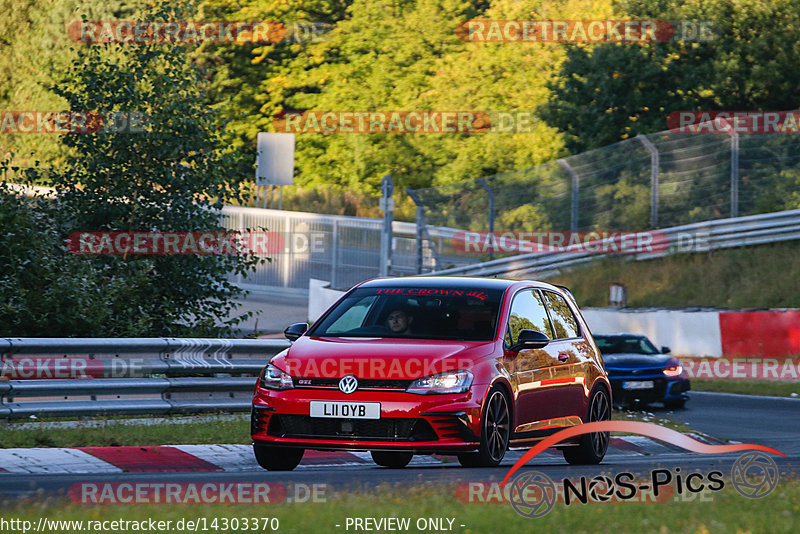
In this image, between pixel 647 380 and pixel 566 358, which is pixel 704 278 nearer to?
pixel 647 380

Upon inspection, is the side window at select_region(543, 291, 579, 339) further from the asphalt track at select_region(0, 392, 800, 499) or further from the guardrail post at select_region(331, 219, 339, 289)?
the guardrail post at select_region(331, 219, 339, 289)

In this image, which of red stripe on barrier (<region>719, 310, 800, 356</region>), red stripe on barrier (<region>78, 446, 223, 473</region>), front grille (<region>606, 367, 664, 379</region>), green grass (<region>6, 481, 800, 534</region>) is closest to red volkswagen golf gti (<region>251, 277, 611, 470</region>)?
red stripe on barrier (<region>78, 446, 223, 473</region>)

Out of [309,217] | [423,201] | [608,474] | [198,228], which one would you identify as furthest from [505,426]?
[309,217]

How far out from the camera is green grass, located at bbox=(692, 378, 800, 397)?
23.2 metres

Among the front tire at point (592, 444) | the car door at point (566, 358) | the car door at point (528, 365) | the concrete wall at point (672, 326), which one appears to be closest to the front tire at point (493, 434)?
the car door at point (528, 365)

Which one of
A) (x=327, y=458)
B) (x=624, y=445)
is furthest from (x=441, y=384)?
(x=624, y=445)

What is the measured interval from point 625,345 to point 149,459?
12110 millimetres

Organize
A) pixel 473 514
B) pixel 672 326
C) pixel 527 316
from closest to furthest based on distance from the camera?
pixel 473 514 < pixel 527 316 < pixel 672 326

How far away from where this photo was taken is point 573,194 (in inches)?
1224

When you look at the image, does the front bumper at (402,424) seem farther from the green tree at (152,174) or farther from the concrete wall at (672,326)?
the concrete wall at (672,326)

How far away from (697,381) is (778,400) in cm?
348

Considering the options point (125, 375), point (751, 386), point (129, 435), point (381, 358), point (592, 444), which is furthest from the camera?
point (751, 386)

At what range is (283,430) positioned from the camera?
1028 cm

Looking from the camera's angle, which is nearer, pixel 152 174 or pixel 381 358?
pixel 381 358
